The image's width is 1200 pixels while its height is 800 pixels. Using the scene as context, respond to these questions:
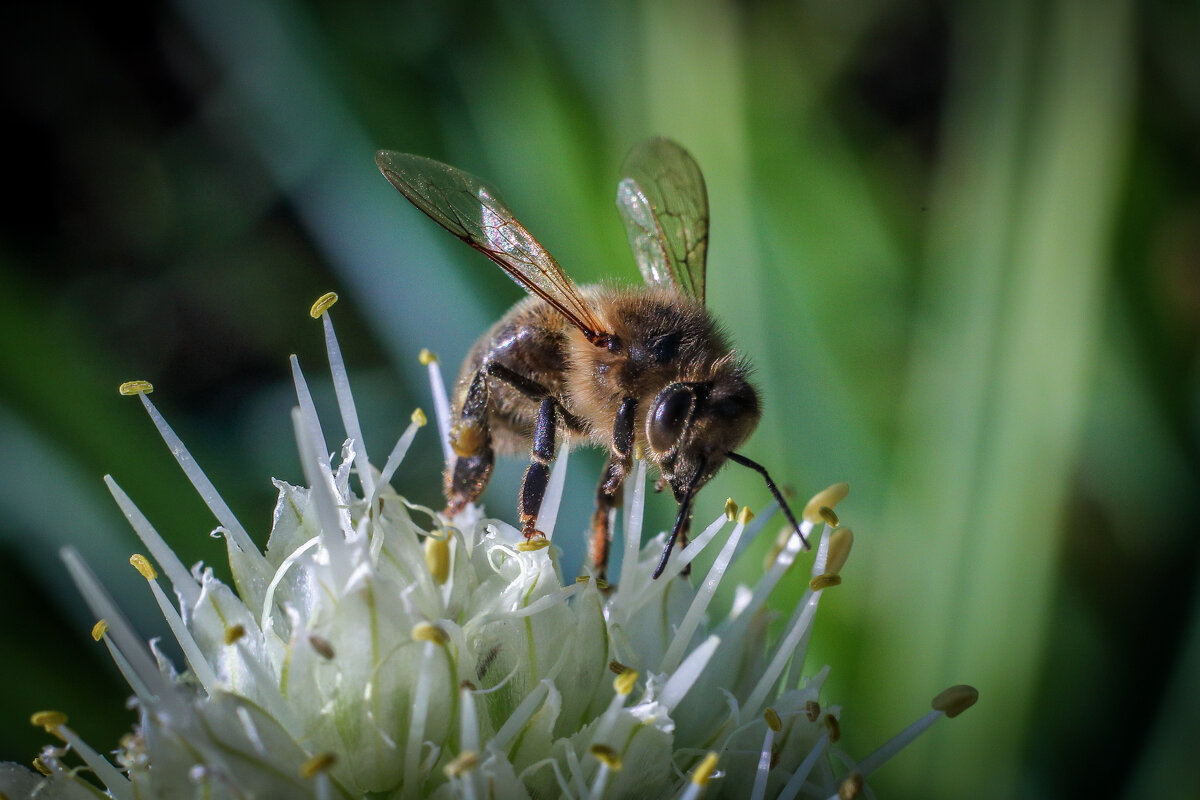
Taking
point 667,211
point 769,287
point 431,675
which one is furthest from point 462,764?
point 769,287

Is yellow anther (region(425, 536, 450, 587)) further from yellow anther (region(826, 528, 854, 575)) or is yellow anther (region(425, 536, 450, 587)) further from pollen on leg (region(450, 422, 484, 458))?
yellow anther (region(826, 528, 854, 575))

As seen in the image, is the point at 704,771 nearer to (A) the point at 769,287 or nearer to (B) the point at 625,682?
(B) the point at 625,682

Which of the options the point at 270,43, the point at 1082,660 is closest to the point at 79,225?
the point at 270,43

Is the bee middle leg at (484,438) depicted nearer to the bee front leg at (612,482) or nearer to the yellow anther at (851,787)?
the bee front leg at (612,482)

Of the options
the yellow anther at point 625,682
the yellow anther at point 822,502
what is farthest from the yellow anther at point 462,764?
the yellow anther at point 822,502

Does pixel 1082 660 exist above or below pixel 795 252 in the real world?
below

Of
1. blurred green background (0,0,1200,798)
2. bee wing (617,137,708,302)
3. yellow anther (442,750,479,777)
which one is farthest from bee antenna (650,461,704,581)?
blurred green background (0,0,1200,798)

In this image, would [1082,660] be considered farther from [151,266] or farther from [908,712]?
[151,266]
